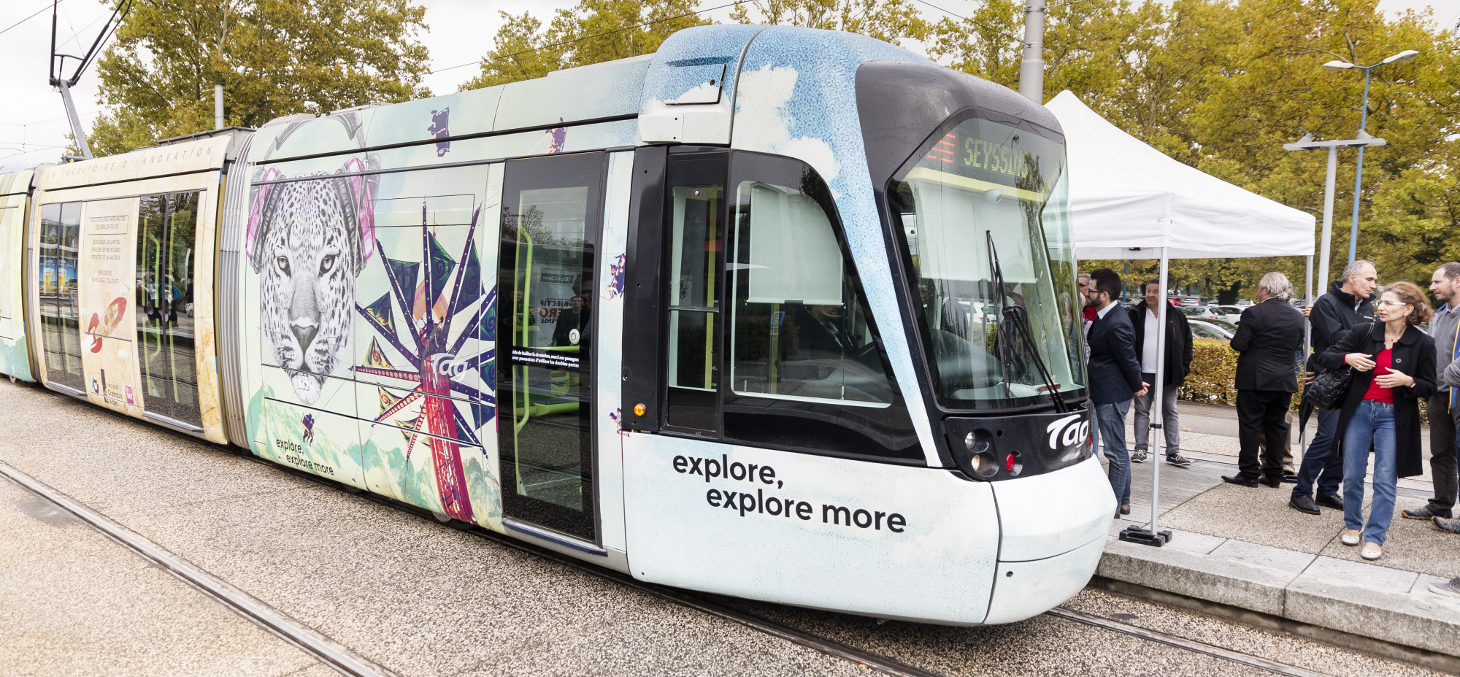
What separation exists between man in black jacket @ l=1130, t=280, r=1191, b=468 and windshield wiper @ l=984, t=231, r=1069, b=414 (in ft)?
12.3

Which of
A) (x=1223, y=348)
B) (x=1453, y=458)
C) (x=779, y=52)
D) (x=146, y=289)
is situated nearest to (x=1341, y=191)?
(x=1223, y=348)

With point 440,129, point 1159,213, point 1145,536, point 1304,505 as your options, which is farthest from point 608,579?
point 1304,505

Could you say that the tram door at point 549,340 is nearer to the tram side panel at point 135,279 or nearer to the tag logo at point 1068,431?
the tag logo at point 1068,431

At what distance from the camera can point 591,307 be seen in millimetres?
4188

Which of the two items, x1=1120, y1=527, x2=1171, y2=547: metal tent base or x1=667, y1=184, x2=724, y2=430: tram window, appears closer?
x1=667, y1=184, x2=724, y2=430: tram window

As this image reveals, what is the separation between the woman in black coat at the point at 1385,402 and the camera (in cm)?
491

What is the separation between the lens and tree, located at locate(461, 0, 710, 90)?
1870 cm

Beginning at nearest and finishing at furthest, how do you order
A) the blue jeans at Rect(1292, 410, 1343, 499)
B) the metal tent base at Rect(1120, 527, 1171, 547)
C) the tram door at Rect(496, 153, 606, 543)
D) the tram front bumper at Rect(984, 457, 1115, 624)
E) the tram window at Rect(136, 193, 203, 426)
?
1. the tram front bumper at Rect(984, 457, 1115, 624)
2. the tram door at Rect(496, 153, 606, 543)
3. the metal tent base at Rect(1120, 527, 1171, 547)
4. the blue jeans at Rect(1292, 410, 1343, 499)
5. the tram window at Rect(136, 193, 203, 426)

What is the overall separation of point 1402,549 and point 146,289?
10.4 m

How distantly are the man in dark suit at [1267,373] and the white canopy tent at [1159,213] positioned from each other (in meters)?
0.49

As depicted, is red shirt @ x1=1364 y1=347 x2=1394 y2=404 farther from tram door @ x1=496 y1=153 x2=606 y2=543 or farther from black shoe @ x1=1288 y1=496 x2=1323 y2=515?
tram door @ x1=496 y1=153 x2=606 y2=543

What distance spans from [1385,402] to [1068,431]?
2.67 meters

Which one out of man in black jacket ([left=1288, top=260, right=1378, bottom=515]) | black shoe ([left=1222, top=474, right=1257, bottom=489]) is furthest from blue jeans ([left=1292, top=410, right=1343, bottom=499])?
black shoe ([left=1222, top=474, right=1257, bottom=489])

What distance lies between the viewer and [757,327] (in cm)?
367
